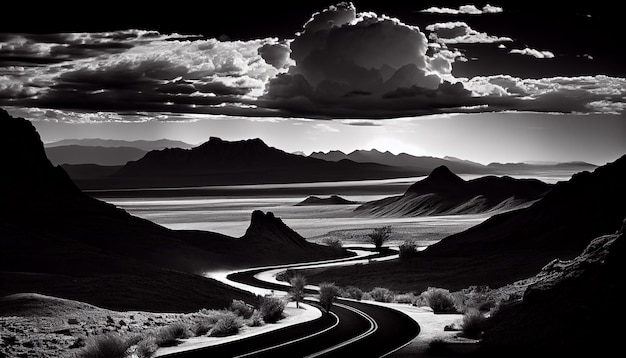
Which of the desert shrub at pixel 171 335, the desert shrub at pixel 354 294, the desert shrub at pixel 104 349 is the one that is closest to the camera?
the desert shrub at pixel 104 349

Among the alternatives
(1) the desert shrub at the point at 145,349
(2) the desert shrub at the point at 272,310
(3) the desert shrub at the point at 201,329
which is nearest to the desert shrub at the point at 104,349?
(1) the desert shrub at the point at 145,349

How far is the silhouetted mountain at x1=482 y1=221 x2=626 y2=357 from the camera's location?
2033 cm

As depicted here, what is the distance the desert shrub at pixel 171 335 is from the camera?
1066 inches

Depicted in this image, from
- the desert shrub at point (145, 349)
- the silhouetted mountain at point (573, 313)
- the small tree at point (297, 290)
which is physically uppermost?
the silhouetted mountain at point (573, 313)

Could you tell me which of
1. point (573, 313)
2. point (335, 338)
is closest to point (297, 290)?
point (335, 338)

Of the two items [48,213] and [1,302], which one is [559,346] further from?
[48,213]

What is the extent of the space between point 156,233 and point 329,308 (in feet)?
182

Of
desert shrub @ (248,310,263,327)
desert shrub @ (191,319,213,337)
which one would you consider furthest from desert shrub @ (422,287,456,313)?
desert shrub @ (191,319,213,337)

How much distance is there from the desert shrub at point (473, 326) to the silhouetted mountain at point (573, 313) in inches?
114

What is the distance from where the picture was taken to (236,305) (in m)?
41.2

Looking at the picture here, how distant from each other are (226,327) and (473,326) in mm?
10795

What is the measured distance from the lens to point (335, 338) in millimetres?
29484

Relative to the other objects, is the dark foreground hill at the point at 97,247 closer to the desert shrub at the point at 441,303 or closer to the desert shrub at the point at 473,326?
the desert shrub at the point at 441,303

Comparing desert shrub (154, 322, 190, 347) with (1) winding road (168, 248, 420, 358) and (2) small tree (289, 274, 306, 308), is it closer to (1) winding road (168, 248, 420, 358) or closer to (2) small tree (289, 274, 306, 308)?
(1) winding road (168, 248, 420, 358)
